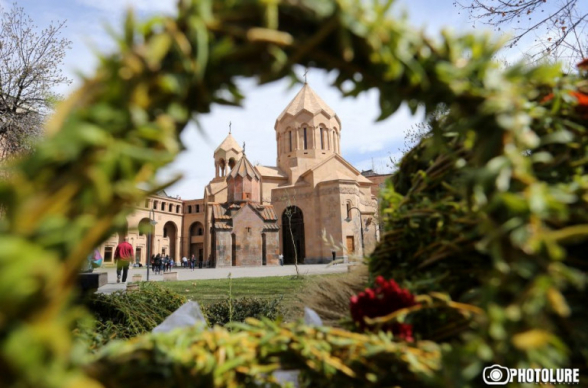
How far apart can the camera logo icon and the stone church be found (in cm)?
2173

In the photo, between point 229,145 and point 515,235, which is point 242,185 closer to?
point 229,145

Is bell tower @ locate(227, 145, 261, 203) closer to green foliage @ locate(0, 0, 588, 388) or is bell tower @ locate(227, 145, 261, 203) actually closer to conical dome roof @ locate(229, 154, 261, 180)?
conical dome roof @ locate(229, 154, 261, 180)

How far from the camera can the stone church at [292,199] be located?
2489 cm

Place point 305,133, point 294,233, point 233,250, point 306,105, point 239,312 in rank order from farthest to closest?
1. point 305,133
2. point 306,105
3. point 294,233
4. point 233,250
5. point 239,312

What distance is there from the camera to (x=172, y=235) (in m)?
49.2

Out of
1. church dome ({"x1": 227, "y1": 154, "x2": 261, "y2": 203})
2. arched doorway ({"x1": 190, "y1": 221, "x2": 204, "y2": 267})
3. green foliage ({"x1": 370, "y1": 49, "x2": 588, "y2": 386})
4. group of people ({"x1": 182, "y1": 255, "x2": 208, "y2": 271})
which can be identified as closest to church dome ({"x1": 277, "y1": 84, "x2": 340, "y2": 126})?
church dome ({"x1": 227, "y1": 154, "x2": 261, "y2": 203})

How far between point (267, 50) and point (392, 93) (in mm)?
203

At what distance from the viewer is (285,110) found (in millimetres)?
35094

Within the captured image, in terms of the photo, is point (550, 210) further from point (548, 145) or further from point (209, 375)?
point (209, 375)

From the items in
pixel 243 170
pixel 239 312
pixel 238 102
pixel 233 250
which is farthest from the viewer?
pixel 243 170

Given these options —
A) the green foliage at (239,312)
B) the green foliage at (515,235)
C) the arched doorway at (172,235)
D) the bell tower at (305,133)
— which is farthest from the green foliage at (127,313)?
the arched doorway at (172,235)

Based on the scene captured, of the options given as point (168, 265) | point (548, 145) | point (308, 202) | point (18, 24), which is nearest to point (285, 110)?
point (308, 202)

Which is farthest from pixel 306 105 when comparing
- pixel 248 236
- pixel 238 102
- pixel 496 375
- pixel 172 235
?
pixel 496 375

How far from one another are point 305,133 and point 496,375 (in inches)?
1360
